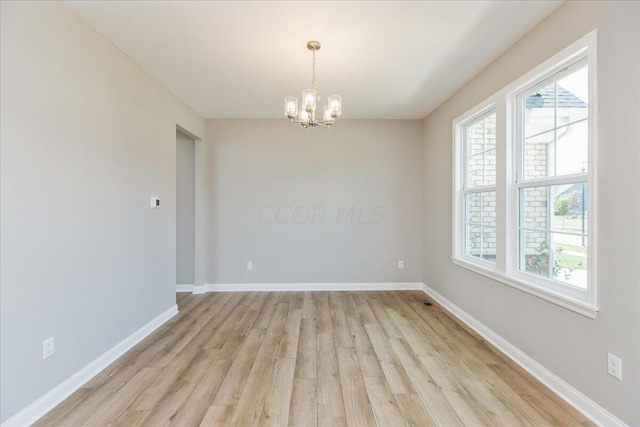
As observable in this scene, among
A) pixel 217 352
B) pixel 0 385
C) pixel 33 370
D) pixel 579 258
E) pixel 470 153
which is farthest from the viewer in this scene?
pixel 470 153

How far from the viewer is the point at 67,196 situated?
2.07 metres

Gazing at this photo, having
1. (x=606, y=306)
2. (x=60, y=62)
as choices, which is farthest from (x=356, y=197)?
(x=60, y=62)

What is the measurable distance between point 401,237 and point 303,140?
7.17ft

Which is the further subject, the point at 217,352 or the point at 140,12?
the point at 217,352

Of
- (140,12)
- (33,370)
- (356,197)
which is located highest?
(140,12)

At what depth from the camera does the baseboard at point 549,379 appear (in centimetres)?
175

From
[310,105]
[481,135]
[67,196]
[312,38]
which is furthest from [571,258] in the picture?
[67,196]

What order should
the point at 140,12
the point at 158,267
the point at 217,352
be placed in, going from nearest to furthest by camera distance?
the point at 140,12 < the point at 217,352 < the point at 158,267

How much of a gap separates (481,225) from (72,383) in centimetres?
386

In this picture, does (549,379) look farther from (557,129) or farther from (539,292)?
(557,129)

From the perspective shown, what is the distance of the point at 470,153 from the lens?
11.5ft

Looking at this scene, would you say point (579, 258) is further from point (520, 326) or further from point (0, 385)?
point (0, 385)

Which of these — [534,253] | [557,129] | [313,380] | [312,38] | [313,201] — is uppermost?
[312,38]

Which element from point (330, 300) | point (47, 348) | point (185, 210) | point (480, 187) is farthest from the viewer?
point (185, 210)
